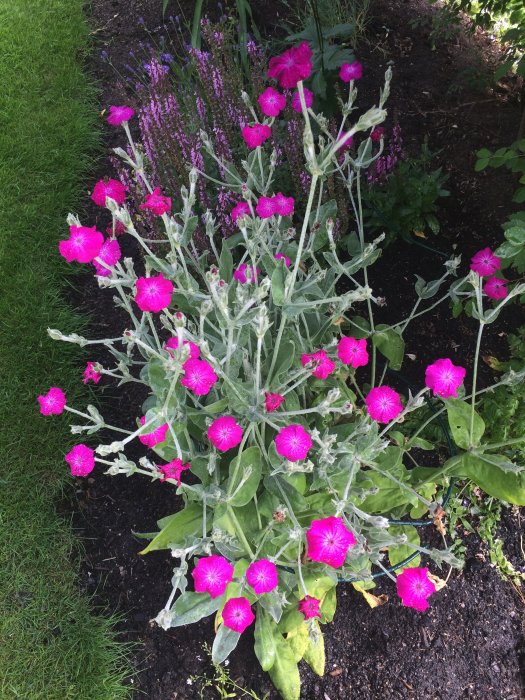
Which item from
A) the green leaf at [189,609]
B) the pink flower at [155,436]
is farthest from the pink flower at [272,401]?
the green leaf at [189,609]

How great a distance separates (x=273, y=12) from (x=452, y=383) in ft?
9.53

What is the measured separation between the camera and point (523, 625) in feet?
5.99

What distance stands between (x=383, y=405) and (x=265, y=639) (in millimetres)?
728

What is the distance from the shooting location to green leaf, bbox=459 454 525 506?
53.4 inches

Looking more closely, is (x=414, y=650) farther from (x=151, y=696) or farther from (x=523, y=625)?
(x=151, y=696)

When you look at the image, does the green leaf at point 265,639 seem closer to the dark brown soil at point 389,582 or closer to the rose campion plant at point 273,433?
the rose campion plant at point 273,433

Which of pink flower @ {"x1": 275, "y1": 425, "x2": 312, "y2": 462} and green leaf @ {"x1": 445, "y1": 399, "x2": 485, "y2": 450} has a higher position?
pink flower @ {"x1": 275, "y1": 425, "x2": 312, "y2": 462}

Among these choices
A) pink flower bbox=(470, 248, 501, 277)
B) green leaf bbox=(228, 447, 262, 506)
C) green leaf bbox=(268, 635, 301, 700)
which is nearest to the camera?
green leaf bbox=(228, 447, 262, 506)

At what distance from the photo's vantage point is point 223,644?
4.91 ft

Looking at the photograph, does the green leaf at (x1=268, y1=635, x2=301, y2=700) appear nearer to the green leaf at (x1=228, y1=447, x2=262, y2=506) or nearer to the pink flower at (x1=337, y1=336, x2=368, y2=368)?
the green leaf at (x1=228, y1=447, x2=262, y2=506)

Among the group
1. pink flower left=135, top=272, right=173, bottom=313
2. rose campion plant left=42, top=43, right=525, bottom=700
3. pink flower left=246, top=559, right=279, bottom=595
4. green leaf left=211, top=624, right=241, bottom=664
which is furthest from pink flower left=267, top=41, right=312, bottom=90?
green leaf left=211, top=624, right=241, bottom=664

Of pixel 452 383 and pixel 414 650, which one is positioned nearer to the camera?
pixel 452 383

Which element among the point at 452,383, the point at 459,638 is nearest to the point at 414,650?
the point at 459,638

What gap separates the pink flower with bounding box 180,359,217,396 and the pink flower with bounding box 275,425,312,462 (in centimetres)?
19
